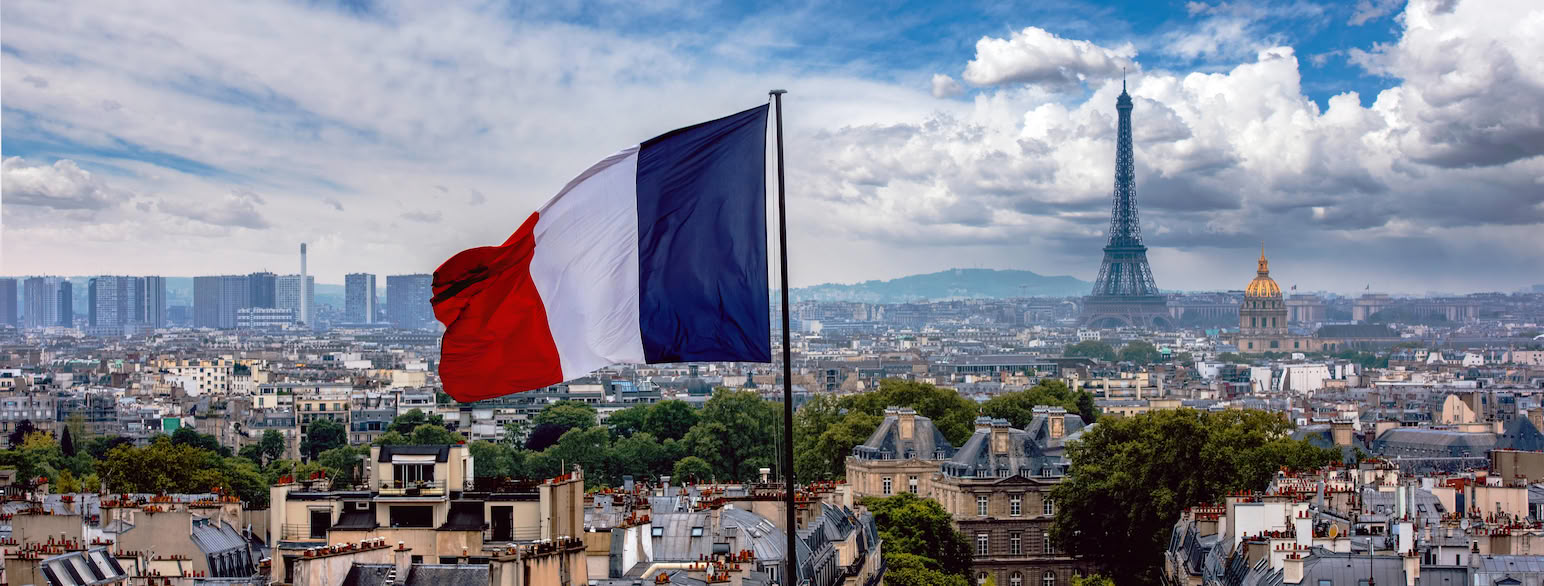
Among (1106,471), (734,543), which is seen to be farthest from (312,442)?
(734,543)

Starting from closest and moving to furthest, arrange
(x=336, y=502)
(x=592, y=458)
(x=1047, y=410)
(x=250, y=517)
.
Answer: (x=336, y=502), (x=250, y=517), (x=1047, y=410), (x=592, y=458)

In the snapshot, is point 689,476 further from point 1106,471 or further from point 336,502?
point 336,502

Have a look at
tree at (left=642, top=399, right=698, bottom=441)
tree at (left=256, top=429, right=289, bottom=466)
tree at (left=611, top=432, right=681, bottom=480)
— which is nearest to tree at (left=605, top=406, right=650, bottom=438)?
tree at (left=642, top=399, right=698, bottom=441)

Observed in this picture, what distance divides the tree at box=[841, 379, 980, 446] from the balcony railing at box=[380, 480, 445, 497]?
2456 inches

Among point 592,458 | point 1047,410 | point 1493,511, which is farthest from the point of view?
point 592,458

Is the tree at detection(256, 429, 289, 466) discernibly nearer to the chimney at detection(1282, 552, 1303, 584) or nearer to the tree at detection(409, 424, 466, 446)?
the tree at detection(409, 424, 466, 446)

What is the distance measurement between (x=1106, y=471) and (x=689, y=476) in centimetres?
2978

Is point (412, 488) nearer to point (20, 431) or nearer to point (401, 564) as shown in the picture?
point (401, 564)

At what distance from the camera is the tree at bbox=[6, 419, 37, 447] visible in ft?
402

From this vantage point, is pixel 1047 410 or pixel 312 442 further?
pixel 312 442

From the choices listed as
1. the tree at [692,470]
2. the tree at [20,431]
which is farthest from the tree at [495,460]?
the tree at [20,431]

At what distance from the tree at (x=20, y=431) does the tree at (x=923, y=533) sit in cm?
7014

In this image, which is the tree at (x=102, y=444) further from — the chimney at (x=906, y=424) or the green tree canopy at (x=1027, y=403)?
the chimney at (x=906, y=424)

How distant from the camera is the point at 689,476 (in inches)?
3659
